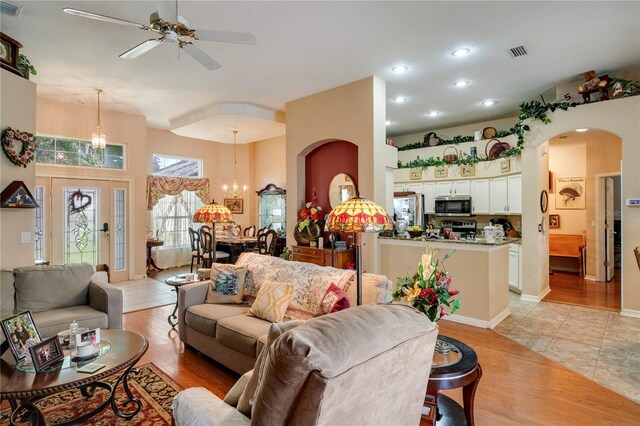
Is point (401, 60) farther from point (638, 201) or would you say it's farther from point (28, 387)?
point (28, 387)

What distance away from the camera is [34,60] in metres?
4.29

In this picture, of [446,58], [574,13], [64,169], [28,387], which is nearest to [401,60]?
[446,58]

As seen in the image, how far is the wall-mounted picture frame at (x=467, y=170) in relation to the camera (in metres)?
6.71

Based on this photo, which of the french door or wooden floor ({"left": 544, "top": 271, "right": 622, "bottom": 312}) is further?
the french door

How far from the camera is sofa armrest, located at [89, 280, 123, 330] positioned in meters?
3.37

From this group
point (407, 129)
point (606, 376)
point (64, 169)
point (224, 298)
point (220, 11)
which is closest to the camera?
point (606, 376)

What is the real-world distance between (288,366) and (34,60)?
17.3 feet

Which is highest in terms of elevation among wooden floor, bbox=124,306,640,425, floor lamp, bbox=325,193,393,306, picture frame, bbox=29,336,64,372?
floor lamp, bbox=325,193,393,306

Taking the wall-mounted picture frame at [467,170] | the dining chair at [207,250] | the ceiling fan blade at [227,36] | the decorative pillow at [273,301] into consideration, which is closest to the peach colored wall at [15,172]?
the ceiling fan blade at [227,36]

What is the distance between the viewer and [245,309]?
3307 mm

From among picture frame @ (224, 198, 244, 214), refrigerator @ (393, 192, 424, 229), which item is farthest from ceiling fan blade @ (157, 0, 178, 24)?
picture frame @ (224, 198, 244, 214)

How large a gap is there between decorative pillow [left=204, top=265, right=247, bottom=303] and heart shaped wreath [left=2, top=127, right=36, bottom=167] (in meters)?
2.45


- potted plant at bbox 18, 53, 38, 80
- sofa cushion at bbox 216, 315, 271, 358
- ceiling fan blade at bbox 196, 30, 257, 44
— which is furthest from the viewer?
potted plant at bbox 18, 53, 38, 80

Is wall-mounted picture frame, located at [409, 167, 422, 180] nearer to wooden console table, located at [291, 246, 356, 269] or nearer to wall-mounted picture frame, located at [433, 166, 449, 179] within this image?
wall-mounted picture frame, located at [433, 166, 449, 179]
